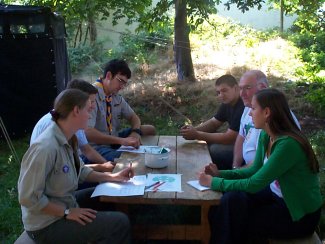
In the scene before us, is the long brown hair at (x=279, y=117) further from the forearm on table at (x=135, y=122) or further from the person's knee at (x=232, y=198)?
the forearm on table at (x=135, y=122)

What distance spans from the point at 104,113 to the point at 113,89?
0.26m

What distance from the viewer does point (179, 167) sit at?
3.00 metres

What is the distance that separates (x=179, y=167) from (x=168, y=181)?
0.34 metres

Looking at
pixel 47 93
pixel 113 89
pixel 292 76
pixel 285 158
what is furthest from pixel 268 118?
pixel 292 76

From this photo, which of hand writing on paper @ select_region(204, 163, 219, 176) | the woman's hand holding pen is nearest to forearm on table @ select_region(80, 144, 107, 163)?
the woman's hand holding pen

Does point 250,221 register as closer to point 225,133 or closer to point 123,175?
point 123,175

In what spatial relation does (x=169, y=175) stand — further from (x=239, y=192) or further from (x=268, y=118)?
(x=268, y=118)

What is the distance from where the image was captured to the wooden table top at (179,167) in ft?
7.93

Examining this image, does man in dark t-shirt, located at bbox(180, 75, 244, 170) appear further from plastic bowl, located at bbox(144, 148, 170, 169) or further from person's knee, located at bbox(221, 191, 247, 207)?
person's knee, located at bbox(221, 191, 247, 207)

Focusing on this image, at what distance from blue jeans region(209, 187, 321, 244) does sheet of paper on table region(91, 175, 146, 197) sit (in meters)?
0.50

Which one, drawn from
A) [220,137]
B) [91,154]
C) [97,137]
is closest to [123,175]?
[91,154]

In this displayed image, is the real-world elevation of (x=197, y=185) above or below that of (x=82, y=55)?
→ below

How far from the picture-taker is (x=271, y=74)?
8.63 metres

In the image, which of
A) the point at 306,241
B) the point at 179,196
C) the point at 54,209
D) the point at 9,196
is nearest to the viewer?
the point at 54,209
